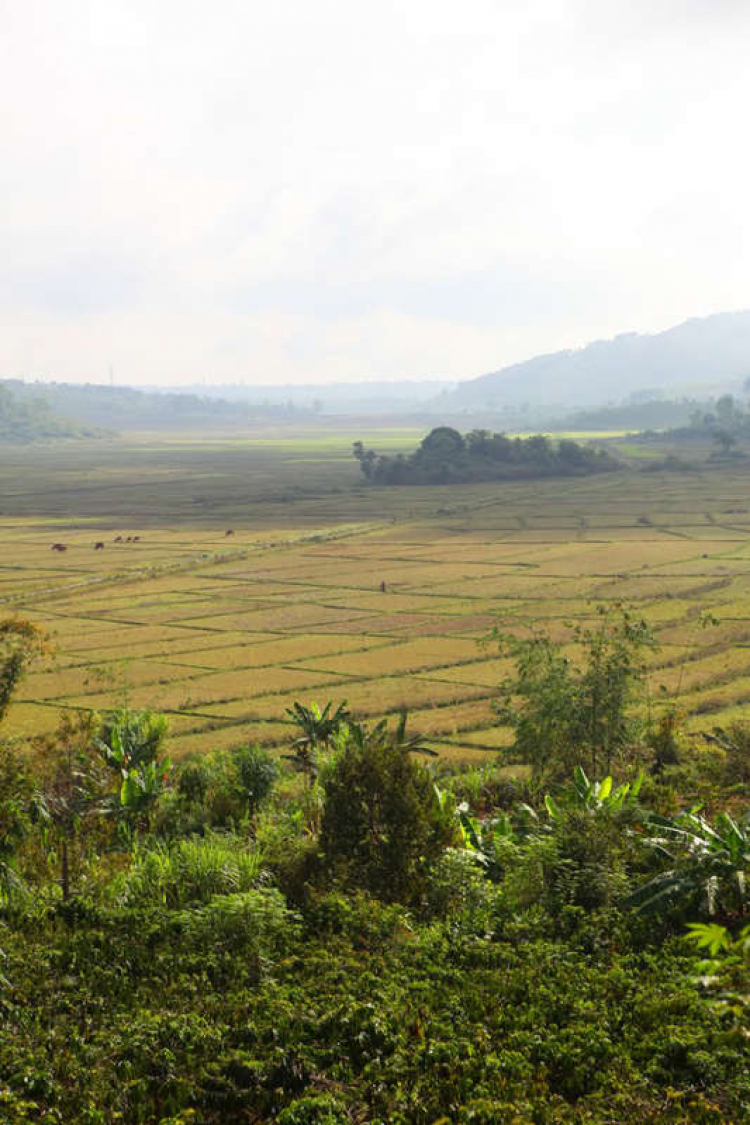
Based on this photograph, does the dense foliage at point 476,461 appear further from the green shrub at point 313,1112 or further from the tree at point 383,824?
the green shrub at point 313,1112

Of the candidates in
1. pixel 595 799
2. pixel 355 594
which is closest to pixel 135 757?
pixel 595 799

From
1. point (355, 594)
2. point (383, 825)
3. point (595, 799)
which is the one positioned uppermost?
point (383, 825)

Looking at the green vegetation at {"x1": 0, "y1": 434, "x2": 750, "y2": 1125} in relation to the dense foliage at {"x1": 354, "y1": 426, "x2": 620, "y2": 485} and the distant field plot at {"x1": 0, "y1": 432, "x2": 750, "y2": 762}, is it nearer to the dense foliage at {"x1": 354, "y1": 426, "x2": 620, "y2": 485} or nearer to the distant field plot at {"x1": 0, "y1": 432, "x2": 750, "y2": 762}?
the distant field plot at {"x1": 0, "y1": 432, "x2": 750, "y2": 762}

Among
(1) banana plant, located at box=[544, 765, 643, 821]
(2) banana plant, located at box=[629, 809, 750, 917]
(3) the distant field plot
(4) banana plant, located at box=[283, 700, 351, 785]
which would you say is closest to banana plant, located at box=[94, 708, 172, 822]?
(4) banana plant, located at box=[283, 700, 351, 785]

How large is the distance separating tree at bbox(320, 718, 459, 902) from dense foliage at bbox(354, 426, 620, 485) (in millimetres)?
112830

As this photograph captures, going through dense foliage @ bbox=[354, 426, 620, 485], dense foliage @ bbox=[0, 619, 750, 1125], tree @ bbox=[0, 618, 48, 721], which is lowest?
dense foliage @ bbox=[0, 619, 750, 1125]

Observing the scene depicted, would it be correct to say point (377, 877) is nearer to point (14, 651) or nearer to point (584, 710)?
point (584, 710)

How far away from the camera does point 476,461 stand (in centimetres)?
13350

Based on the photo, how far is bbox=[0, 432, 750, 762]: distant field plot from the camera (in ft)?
122

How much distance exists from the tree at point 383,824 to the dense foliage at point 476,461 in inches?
4442

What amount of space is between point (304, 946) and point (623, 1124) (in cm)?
564

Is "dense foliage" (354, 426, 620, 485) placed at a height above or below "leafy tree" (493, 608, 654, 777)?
above

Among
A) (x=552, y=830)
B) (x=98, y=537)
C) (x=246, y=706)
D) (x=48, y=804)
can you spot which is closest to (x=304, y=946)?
(x=552, y=830)

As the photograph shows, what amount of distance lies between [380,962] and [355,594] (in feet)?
149
